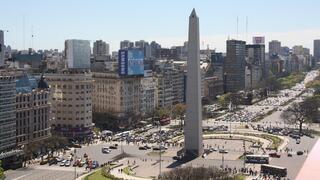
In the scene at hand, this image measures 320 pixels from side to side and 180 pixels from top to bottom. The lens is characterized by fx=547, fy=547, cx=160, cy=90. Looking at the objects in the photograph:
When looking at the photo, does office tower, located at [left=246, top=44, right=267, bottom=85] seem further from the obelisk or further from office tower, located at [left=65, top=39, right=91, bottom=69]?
the obelisk

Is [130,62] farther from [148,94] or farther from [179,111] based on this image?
[179,111]

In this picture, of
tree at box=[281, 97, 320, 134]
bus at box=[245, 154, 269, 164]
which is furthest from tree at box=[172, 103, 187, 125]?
bus at box=[245, 154, 269, 164]

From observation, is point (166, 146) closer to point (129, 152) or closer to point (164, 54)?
point (129, 152)

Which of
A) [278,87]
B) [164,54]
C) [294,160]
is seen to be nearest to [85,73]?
[294,160]

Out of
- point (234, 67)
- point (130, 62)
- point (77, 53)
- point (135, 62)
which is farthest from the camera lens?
point (234, 67)

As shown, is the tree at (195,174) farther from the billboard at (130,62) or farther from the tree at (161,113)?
the tree at (161,113)

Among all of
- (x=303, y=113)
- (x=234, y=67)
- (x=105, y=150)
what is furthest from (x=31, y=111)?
(x=234, y=67)

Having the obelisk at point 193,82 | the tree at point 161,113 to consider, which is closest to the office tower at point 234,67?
the tree at point 161,113
